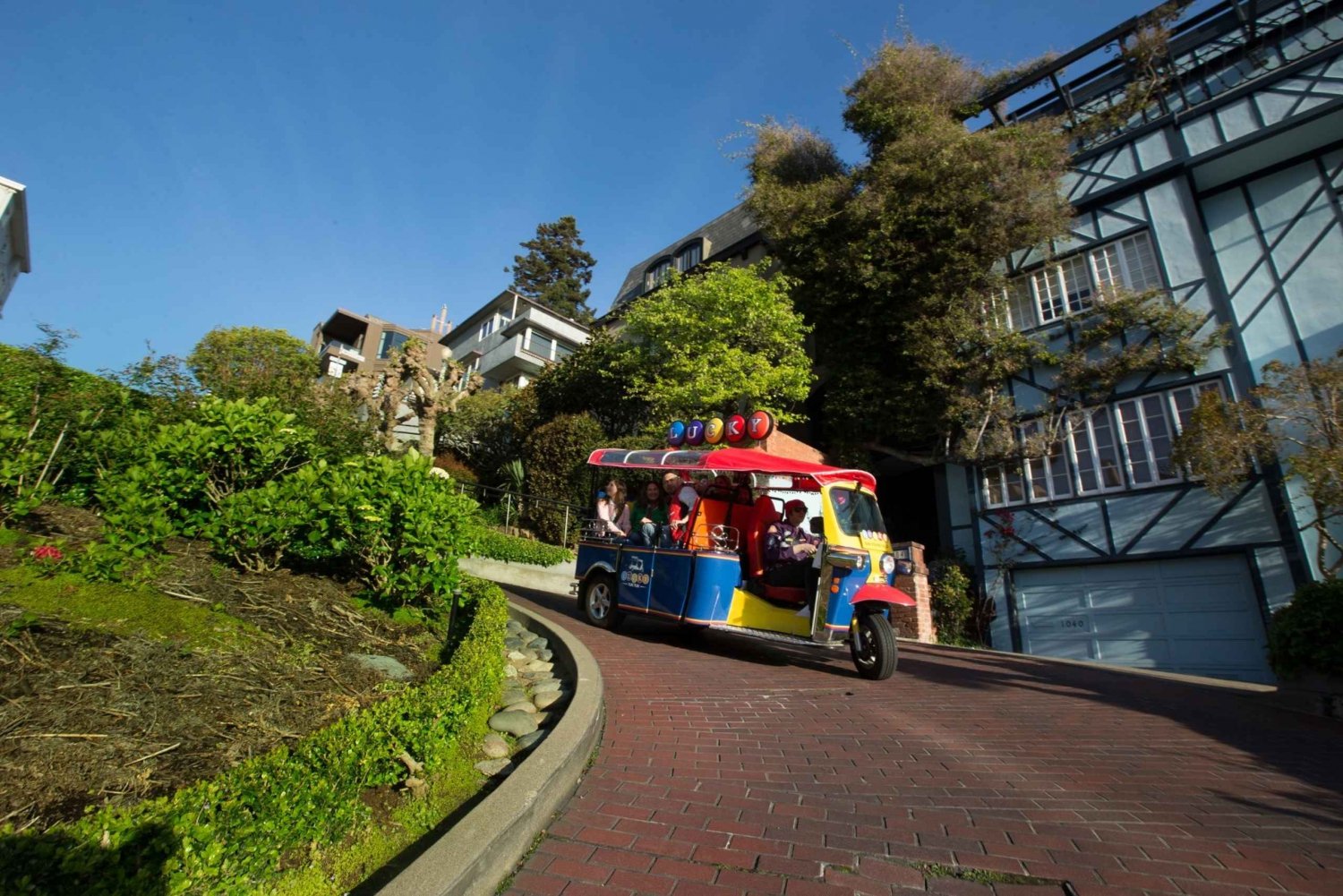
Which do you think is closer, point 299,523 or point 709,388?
point 299,523

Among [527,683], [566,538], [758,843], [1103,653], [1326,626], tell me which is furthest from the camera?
[566,538]

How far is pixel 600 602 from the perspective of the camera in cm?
915

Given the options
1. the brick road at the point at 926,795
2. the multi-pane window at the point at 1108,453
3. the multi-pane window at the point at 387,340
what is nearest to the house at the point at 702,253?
the multi-pane window at the point at 1108,453

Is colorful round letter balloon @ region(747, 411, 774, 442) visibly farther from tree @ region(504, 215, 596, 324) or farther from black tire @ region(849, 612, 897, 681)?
tree @ region(504, 215, 596, 324)

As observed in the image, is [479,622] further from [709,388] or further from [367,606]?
[709,388]

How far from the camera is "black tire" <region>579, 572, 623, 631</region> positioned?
8812 mm

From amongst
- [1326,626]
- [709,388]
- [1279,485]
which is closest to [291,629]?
[1326,626]

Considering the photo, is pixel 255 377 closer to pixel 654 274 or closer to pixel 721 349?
pixel 721 349

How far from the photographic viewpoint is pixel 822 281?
17.8 m

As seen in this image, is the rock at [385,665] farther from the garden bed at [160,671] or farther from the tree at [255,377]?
the tree at [255,377]

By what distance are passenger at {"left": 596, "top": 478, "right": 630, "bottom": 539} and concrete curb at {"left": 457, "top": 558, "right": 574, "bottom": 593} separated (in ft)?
14.7

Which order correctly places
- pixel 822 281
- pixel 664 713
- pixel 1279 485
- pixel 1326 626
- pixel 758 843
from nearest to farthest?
pixel 758 843, pixel 664 713, pixel 1326 626, pixel 1279 485, pixel 822 281

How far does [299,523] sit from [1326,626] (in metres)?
10.1

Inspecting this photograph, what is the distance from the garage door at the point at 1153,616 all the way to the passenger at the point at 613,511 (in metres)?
9.74
